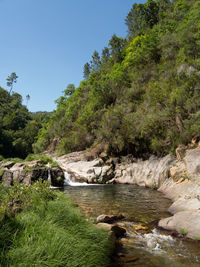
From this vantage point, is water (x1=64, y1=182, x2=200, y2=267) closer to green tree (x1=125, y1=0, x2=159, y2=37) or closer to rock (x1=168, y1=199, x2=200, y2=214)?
rock (x1=168, y1=199, x2=200, y2=214)

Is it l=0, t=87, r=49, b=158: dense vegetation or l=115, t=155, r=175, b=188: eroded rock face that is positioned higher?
l=0, t=87, r=49, b=158: dense vegetation

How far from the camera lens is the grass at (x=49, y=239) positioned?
305cm

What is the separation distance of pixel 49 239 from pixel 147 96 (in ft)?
73.8

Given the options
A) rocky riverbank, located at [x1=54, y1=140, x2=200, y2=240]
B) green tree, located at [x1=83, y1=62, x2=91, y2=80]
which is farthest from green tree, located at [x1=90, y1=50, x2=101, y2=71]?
rocky riverbank, located at [x1=54, y1=140, x2=200, y2=240]

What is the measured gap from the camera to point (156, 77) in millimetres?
27734

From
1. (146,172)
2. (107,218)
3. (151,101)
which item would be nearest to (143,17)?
(151,101)

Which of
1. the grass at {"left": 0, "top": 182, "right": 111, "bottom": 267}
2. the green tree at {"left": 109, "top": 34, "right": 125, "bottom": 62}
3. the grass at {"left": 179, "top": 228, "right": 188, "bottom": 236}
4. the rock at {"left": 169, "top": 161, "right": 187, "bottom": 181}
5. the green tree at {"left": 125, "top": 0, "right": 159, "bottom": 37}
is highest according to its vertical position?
the green tree at {"left": 125, "top": 0, "right": 159, "bottom": 37}

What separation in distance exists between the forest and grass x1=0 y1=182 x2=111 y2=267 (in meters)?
12.3

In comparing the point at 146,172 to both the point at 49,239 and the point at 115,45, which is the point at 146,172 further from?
the point at 115,45

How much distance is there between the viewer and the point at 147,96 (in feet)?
78.9

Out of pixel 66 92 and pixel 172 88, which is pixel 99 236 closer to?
pixel 172 88

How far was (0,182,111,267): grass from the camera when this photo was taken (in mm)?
3047

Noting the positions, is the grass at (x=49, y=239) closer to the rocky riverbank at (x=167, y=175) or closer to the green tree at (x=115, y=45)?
the rocky riverbank at (x=167, y=175)

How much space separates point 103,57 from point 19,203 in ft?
192
